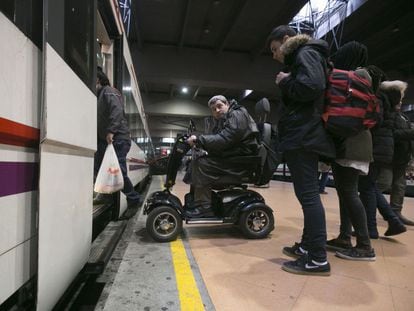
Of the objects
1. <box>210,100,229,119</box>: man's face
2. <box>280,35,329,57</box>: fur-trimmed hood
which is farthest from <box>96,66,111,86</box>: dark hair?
<box>280,35,329,57</box>: fur-trimmed hood

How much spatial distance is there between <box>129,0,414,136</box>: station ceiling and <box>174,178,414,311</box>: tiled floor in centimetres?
636

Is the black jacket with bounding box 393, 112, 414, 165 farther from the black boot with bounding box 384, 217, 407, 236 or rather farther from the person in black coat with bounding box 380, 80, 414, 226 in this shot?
the black boot with bounding box 384, 217, 407, 236

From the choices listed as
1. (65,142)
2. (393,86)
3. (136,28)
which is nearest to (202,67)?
(136,28)

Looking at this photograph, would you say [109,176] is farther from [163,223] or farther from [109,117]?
[109,117]

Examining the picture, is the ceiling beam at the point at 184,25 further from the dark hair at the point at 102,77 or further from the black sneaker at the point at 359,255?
the black sneaker at the point at 359,255

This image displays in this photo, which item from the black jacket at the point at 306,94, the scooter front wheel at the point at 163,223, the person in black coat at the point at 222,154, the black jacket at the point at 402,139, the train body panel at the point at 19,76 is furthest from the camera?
the black jacket at the point at 402,139

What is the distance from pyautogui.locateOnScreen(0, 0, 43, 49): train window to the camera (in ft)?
2.89

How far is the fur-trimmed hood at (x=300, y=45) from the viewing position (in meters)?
1.98

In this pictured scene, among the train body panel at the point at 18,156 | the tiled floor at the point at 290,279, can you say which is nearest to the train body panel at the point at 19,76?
the train body panel at the point at 18,156

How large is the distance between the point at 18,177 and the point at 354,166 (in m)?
2.07

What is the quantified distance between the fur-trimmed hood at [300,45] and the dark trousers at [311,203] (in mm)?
701

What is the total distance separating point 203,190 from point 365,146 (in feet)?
4.77

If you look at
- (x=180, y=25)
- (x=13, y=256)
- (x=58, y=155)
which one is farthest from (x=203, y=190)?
(x=180, y=25)

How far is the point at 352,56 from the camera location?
89.7 inches
